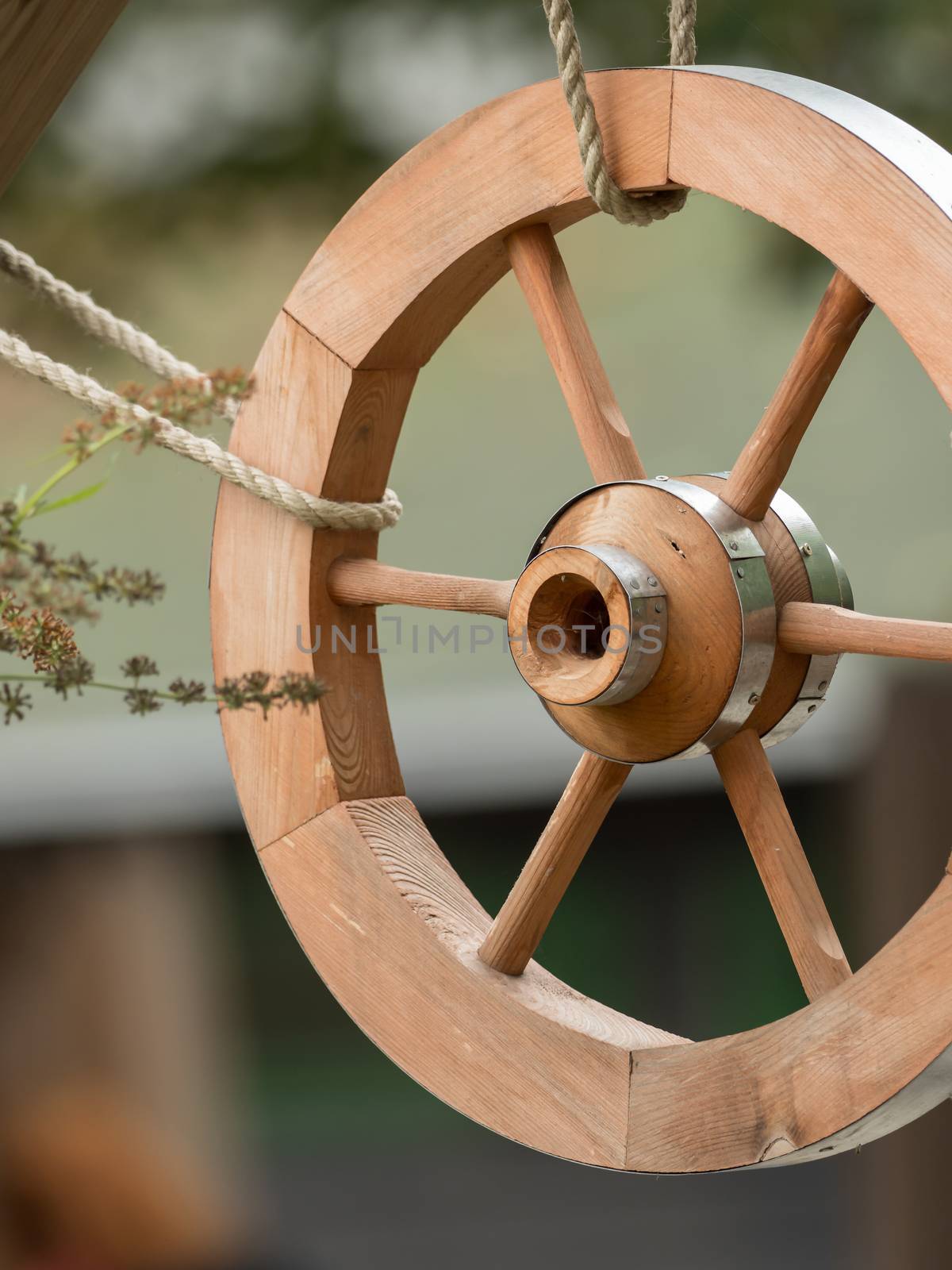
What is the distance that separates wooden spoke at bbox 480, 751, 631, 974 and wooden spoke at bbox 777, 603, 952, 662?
0.36ft

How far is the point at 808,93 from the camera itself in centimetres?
51

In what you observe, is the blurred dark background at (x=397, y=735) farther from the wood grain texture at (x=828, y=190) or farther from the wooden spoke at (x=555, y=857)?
the wood grain texture at (x=828, y=190)

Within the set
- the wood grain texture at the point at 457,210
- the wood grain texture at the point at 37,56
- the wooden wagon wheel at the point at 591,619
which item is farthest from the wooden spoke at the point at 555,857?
the wood grain texture at the point at 37,56

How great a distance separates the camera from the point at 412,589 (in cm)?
65

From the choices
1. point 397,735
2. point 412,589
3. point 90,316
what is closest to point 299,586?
point 412,589

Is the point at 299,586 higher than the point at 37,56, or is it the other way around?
the point at 37,56

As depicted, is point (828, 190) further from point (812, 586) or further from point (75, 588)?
point (75, 588)

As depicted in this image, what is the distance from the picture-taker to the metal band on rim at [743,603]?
55 cm

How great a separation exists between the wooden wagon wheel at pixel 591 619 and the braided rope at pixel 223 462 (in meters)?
0.01

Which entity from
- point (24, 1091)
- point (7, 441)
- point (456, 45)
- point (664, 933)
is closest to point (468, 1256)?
point (664, 933)

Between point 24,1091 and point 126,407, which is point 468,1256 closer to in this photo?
point 24,1091

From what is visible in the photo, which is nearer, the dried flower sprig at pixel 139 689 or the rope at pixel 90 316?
the dried flower sprig at pixel 139 689

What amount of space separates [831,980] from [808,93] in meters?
0.35

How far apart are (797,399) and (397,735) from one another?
129 cm
